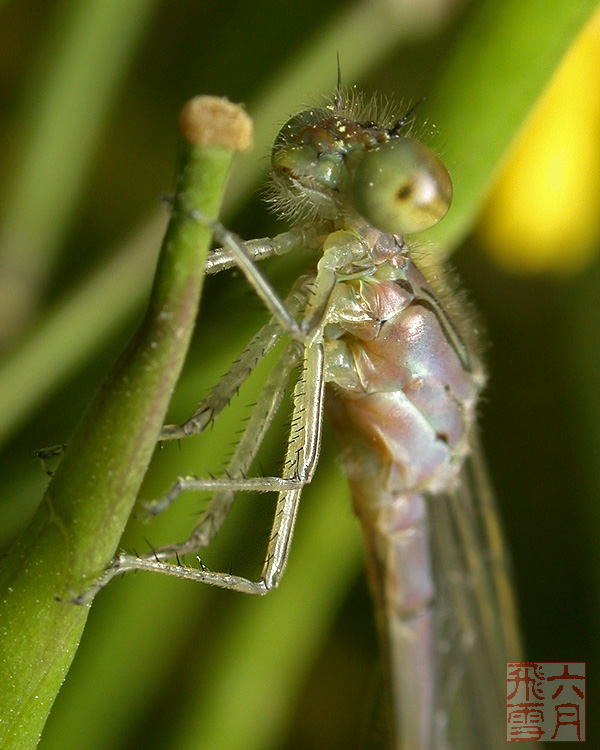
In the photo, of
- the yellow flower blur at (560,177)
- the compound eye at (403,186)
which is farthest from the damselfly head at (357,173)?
the yellow flower blur at (560,177)

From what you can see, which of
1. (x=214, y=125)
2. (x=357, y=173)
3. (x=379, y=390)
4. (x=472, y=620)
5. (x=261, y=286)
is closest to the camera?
(x=214, y=125)

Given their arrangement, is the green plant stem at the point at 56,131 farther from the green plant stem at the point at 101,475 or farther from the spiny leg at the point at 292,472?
the green plant stem at the point at 101,475

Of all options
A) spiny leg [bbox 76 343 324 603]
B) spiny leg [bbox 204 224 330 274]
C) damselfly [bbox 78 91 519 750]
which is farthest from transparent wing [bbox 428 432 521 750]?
spiny leg [bbox 204 224 330 274]

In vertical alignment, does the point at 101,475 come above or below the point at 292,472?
below

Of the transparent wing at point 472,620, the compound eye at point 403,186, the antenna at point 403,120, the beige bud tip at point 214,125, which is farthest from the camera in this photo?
the transparent wing at point 472,620

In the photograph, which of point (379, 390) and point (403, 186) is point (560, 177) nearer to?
point (379, 390)

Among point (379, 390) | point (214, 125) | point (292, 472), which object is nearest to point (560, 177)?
point (379, 390)

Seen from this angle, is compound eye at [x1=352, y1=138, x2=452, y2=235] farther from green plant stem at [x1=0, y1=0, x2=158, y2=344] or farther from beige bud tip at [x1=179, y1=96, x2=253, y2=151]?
green plant stem at [x1=0, y1=0, x2=158, y2=344]
